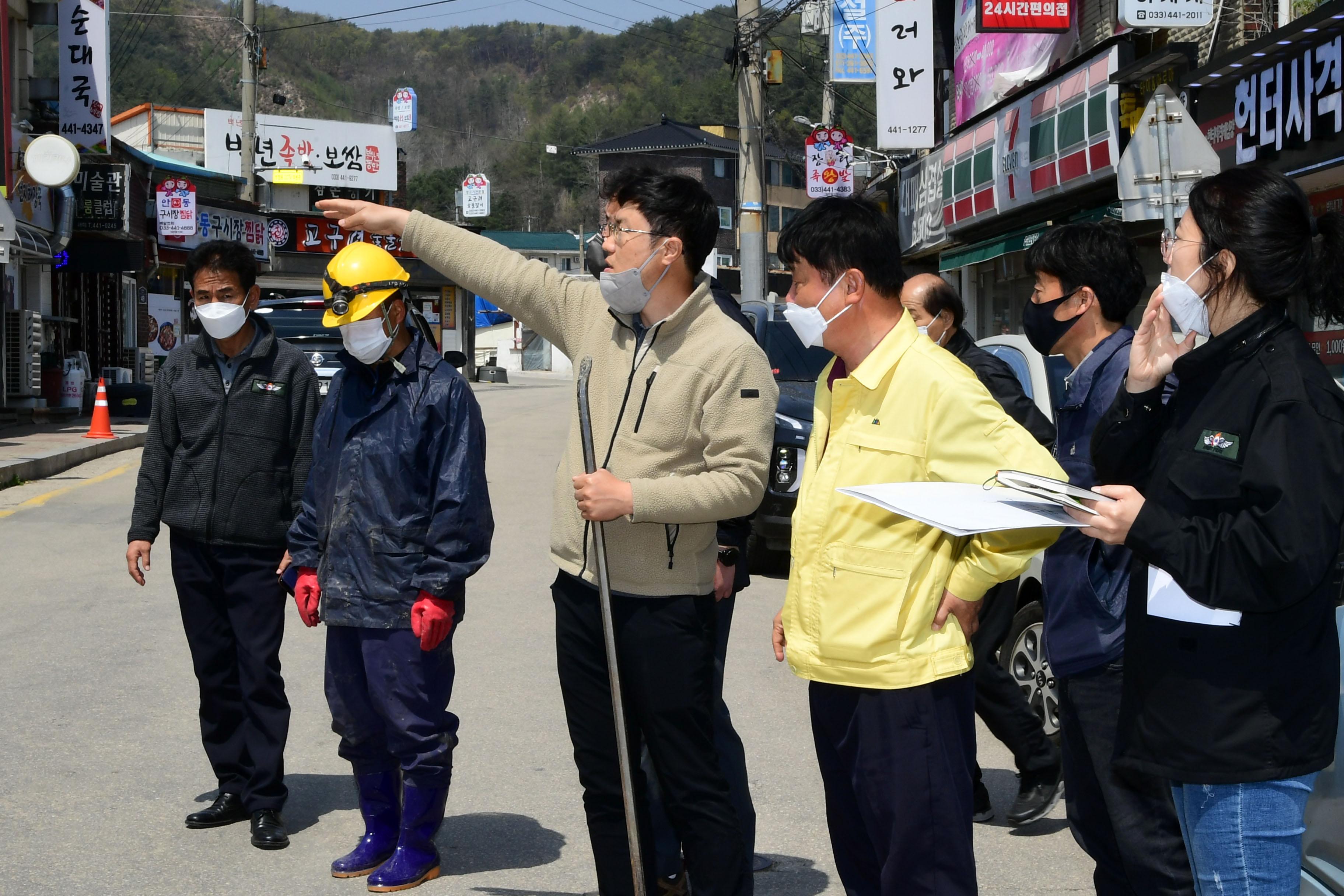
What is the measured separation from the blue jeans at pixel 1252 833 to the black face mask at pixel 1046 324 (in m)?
1.73

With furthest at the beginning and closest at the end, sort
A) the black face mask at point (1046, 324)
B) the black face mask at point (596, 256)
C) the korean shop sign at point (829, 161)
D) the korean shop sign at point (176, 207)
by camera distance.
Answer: the korean shop sign at point (176, 207)
the korean shop sign at point (829, 161)
the black face mask at point (1046, 324)
the black face mask at point (596, 256)

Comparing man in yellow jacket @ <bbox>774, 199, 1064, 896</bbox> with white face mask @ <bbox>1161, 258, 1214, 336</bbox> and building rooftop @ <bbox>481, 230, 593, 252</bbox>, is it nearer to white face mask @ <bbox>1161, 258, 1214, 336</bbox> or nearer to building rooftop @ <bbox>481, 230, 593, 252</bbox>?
white face mask @ <bbox>1161, 258, 1214, 336</bbox>

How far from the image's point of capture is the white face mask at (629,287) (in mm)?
3648

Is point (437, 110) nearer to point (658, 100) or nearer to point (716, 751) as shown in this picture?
point (658, 100)

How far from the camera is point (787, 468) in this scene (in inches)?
370

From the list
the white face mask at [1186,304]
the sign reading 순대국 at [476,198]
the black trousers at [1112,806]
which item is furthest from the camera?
the sign reading 순대국 at [476,198]

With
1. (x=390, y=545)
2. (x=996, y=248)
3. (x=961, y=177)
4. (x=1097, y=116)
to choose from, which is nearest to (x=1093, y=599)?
(x=390, y=545)

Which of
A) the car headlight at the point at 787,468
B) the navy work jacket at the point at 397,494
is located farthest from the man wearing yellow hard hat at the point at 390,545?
the car headlight at the point at 787,468

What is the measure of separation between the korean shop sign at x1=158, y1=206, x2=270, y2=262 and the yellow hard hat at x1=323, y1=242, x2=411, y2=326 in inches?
1278

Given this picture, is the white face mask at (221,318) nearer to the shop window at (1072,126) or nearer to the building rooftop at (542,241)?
the shop window at (1072,126)

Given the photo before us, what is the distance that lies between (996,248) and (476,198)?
1796 inches

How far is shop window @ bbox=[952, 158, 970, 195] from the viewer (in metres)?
20.0

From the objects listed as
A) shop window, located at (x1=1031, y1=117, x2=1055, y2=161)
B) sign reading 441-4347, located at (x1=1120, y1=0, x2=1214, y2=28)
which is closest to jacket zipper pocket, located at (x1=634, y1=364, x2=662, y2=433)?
sign reading 441-4347, located at (x1=1120, y1=0, x2=1214, y2=28)

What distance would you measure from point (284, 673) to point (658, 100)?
339 ft
